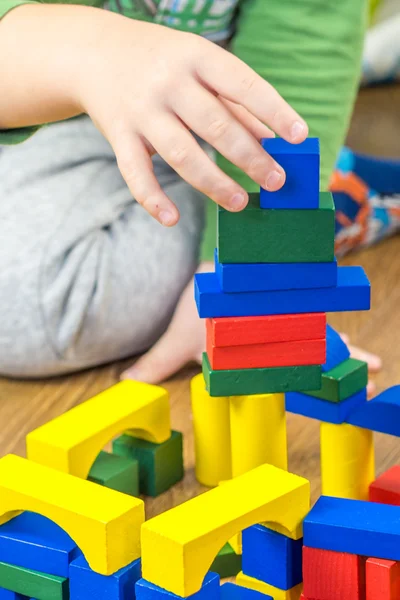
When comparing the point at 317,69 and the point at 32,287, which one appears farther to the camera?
the point at 317,69

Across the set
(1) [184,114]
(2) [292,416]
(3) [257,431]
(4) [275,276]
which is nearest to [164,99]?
(1) [184,114]

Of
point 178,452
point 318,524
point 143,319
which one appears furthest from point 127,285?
point 318,524

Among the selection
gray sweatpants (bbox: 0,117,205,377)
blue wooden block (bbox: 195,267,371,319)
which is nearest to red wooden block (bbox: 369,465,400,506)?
blue wooden block (bbox: 195,267,371,319)

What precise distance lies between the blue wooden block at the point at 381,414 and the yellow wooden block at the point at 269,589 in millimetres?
132

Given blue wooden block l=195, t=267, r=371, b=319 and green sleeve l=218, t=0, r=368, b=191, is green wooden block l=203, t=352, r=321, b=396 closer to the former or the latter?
blue wooden block l=195, t=267, r=371, b=319

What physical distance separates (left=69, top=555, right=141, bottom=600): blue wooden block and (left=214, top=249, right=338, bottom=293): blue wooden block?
0.18m

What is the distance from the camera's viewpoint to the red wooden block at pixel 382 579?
556 millimetres

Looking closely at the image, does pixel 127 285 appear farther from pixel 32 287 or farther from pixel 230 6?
pixel 230 6

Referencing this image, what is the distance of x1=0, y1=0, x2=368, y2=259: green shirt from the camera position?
1068mm

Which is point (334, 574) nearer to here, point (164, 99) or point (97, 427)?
point (97, 427)

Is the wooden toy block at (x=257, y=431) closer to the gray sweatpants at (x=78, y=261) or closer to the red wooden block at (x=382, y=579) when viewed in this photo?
the red wooden block at (x=382, y=579)

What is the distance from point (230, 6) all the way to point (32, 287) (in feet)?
1.31

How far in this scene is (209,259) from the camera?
3.33 feet

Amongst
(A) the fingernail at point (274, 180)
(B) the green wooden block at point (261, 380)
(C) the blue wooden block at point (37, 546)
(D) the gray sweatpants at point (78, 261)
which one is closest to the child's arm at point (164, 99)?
(A) the fingernail at point (274, 180)
